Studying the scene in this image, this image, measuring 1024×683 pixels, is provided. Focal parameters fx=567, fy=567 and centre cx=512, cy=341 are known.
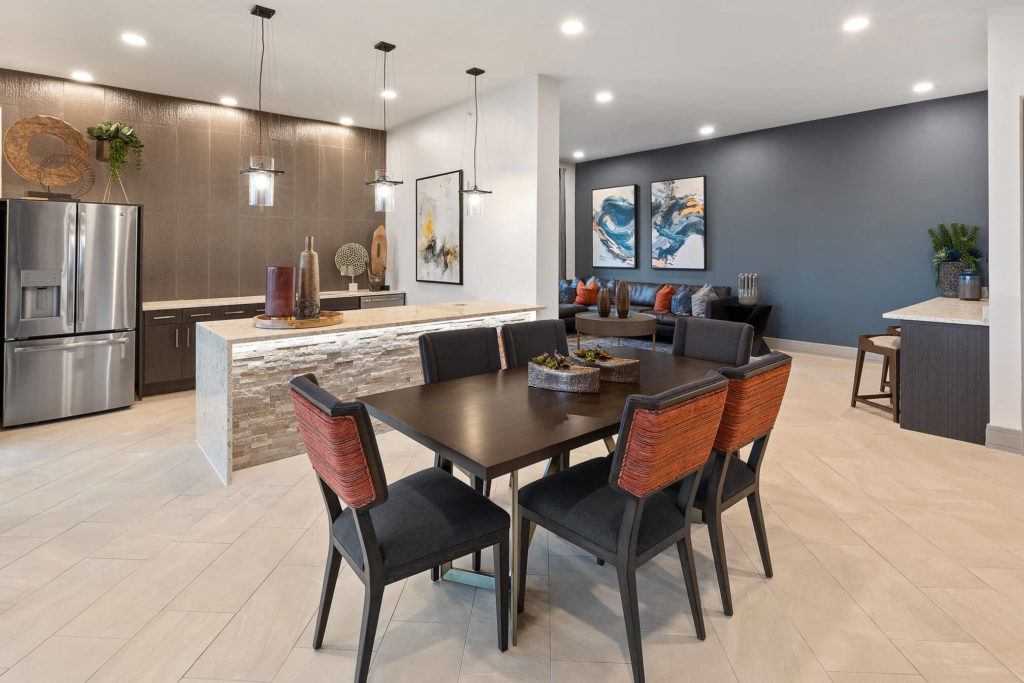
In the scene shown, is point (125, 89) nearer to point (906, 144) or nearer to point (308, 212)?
point (308, 212)

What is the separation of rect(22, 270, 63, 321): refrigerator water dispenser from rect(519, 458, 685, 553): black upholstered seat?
164 inches

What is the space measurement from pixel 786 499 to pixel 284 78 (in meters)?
4.96

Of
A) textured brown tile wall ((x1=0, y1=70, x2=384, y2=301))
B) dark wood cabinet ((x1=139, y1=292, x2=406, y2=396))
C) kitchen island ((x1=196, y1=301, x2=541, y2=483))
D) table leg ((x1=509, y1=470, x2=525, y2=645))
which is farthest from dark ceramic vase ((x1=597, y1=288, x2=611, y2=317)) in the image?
table leg ((x1=509, y1=470, x2=525, y2=645))

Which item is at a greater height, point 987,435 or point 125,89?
point 125,89

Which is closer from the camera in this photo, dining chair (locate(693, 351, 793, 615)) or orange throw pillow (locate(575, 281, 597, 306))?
dining chair (locate(693, 351, 793, 615))

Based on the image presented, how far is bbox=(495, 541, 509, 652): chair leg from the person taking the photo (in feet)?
5.88

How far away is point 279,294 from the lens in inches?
133

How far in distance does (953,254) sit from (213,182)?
750 centimetres

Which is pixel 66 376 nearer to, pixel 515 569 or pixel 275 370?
pixel 275 370

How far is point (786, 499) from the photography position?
9.80 feet

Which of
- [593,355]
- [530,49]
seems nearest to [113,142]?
[530,49]

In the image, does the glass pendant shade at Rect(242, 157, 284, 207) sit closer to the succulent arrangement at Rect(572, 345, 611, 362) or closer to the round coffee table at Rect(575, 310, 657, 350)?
the succulent arrangement at Rect(572, 345, 611, 362)

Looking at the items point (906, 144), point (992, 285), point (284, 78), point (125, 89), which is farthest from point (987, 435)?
point (125, 89)

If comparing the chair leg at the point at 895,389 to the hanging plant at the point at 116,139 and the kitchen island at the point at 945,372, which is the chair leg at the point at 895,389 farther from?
the hanging plant at the point at 116,139
